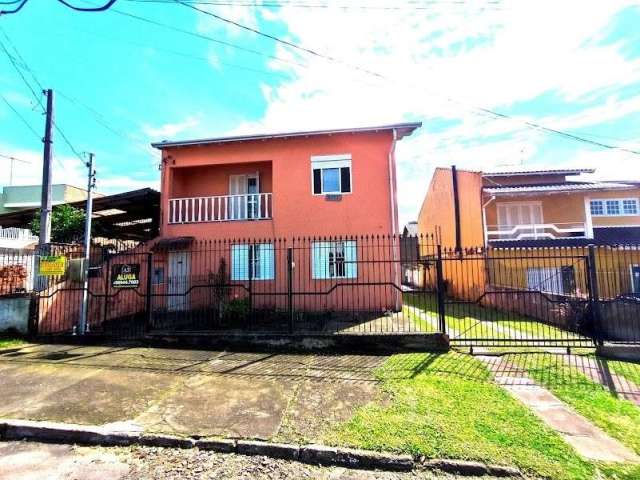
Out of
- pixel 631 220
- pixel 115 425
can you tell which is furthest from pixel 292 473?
pixel 631 220

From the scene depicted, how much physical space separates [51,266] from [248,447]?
8.11 meters

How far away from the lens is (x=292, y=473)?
3.30 metres

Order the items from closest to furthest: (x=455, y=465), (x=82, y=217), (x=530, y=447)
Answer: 1. (x=455, y=465)
2. (x=530, y=447)
3. (x=82, y=217)

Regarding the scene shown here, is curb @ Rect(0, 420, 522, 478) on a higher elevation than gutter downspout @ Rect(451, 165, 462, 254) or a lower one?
lower

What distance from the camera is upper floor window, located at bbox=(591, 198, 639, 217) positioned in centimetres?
1917

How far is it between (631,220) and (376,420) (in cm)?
2319

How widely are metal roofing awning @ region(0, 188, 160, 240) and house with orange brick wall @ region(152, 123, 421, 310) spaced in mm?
1420

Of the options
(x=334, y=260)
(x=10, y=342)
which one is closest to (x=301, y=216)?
(x=334, y=260)

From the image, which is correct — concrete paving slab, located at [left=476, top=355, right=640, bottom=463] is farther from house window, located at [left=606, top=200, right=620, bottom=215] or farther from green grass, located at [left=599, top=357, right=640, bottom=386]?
house window, located at [left=606, top=200, right=620, bottom=215]

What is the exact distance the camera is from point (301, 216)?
12203 mm

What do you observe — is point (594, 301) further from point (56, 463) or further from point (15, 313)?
point (15, 313)

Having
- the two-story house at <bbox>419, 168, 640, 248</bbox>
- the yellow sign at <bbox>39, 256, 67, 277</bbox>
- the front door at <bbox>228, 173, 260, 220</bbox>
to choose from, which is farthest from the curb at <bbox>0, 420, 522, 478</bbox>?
the two-story house at <bbox>419, 168, 640, 248</bbox>

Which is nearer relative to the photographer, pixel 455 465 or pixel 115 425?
pixel 455 465

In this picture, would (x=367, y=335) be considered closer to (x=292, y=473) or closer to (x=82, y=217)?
(x=292, y=473)
